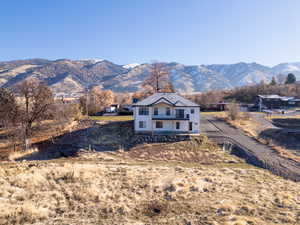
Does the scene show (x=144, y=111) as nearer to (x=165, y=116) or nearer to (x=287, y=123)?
(x=165, y=116)

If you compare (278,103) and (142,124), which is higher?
(278,103)

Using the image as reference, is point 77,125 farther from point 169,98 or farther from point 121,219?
point 121,219

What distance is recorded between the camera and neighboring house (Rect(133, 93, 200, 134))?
30500 millimetres

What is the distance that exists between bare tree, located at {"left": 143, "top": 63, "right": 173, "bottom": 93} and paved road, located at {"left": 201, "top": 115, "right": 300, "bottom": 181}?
67.0 feet

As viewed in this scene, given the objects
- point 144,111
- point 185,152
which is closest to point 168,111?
point 144,111

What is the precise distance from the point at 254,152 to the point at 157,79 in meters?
34.2

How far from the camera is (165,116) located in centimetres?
3088

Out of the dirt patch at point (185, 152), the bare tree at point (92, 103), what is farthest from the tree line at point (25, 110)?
the dirt patch at point (185, 152)

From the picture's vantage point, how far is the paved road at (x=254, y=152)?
1891 centimetres

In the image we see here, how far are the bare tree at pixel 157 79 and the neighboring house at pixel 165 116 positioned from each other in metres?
21.7

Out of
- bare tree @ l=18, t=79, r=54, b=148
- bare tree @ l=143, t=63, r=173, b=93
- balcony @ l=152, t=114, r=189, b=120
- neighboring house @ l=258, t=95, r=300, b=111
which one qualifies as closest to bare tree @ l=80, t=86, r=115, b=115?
bare tree @ l=143, t=63, r=173, b=93

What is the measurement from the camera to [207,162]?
70.9 ft

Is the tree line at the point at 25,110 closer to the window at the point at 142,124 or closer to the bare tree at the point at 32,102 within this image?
the bare tree at the point at 32,102

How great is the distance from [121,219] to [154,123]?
73.9 feet
